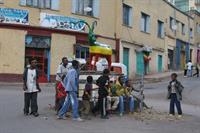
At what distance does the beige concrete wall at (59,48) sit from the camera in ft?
109

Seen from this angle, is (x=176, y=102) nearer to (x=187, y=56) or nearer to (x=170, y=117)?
(x=170, y=117)

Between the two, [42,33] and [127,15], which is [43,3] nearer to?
[42,33]

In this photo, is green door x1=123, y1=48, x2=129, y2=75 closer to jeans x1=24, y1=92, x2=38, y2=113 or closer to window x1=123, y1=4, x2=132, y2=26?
window x1=123, y1=4, x2=132, y2=26

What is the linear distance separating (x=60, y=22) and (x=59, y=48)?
1731 mm

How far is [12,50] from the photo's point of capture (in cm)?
3162

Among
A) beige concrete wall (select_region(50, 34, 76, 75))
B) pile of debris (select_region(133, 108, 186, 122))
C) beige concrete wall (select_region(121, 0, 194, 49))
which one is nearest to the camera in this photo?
pile of debris (select_region(133, 108, 186, 122))

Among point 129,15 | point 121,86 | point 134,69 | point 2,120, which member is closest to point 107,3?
point 129,15

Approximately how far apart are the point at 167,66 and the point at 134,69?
11.0 meters

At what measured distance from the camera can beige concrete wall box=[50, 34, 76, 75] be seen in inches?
1312

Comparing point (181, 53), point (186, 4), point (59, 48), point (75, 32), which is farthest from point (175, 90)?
point (186, 4)

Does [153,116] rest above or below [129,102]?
below

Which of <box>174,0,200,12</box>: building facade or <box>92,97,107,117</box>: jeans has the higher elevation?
<box>174,0,200,12</box>: building facade

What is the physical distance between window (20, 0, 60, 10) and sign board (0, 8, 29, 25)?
0.65 meters

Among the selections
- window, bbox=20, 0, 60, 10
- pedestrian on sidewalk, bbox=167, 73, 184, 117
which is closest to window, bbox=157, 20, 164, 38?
window, bbox=20, 0, 60, 10
